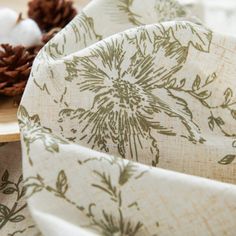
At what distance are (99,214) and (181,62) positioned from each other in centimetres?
17

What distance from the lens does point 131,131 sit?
365 millimetres

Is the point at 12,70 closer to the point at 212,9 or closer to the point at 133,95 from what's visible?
the point at 133,95

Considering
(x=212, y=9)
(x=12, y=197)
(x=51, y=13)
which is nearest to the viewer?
(x=12, y=197)

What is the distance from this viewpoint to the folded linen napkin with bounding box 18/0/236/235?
0.30 meters

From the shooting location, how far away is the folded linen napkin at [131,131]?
1.00 feet

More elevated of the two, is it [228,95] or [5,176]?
[228,95]

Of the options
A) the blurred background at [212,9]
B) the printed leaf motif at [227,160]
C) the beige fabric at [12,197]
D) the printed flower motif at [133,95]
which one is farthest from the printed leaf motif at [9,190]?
the blurred background at [212,9]

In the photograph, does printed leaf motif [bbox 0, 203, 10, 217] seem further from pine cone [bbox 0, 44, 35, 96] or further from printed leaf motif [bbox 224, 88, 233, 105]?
printed leaf motif [bbox 224, 88, 233, 105]

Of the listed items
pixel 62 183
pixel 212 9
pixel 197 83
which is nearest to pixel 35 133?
pixel 62 183

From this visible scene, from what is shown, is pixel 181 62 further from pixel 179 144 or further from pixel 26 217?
pixel 26 217

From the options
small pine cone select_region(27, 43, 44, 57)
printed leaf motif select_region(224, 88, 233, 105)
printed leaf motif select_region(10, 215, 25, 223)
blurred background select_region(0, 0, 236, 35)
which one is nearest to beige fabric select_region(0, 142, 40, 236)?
printed leaf motif select_region(10, 215, 25, 223)

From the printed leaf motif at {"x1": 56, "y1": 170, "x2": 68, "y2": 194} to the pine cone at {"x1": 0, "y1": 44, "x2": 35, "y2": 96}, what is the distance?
0.17m

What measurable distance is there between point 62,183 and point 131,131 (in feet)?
0.28

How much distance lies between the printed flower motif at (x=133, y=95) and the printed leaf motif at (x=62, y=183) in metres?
0.06
